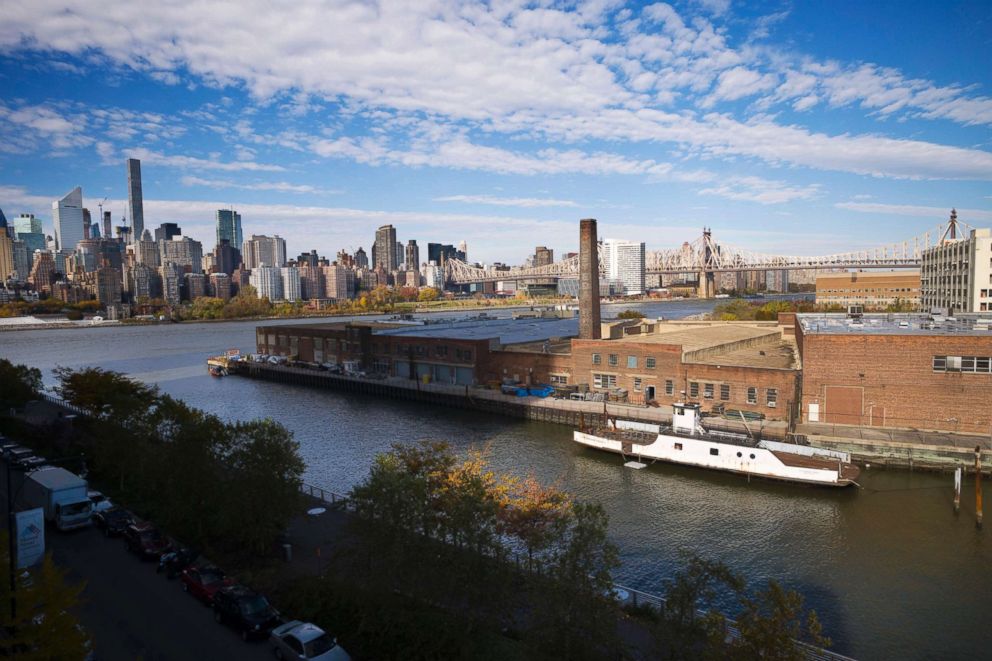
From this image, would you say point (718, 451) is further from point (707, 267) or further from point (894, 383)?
point (707, 267)

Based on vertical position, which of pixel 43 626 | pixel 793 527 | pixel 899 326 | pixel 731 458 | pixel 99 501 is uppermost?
pixel 899 326

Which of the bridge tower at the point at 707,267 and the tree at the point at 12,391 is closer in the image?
the tree at the point at 12,391

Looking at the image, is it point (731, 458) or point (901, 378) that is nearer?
point (731, 458)

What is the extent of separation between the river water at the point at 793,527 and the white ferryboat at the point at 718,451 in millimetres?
399

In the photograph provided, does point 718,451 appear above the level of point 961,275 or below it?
below

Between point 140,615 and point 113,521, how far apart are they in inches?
187

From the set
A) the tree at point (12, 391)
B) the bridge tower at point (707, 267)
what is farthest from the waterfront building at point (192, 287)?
the tree at point (12, 391)

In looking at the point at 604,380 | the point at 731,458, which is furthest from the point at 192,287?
the point at 731,458

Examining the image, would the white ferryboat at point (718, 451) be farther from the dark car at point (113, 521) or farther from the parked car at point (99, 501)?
the parked car at point (99, 501)

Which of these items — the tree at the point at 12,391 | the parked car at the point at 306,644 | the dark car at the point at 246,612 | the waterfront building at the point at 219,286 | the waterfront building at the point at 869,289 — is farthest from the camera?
the waterfront building at the point at 219,286

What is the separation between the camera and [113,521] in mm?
15000

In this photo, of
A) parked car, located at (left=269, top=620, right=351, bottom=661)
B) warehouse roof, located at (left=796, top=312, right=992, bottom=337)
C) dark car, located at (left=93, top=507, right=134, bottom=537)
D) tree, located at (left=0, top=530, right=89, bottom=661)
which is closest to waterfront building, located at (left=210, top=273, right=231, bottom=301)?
warehouse roof, located at (left=796, top=312, right=992, bottom=337)

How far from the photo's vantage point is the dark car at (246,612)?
10.3 meters

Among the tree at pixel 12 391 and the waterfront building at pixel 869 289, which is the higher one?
the waterfront building at pixel 869 289
